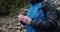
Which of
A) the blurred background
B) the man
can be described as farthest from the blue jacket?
the blurred background

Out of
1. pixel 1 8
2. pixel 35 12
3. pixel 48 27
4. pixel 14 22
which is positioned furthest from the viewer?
pixel 1 8

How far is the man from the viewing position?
156 cm

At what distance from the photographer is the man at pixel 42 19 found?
1561mm

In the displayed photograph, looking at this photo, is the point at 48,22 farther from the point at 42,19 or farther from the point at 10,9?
the point at 10,9

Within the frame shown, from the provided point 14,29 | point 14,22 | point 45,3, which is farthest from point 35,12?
point 14,22

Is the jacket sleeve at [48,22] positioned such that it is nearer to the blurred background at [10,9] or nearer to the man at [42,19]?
the man at [42,19]

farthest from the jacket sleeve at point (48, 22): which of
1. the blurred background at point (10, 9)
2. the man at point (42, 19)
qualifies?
the blurred background at point (10, 9)

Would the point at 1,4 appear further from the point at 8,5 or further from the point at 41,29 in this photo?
the point at 41,29

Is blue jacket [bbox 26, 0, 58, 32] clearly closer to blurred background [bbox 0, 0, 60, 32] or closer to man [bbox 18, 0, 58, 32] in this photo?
man [bbox 18, 0, 58, 32]

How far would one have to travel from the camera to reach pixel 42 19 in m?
1.63

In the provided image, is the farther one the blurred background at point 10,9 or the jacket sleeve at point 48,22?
the blurred background at point 10,9

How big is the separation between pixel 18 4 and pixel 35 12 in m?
6.21

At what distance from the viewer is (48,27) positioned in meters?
1.56

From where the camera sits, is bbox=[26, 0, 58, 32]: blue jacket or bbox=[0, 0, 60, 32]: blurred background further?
bbox=[0, 0, 60, 32]: blurred background
